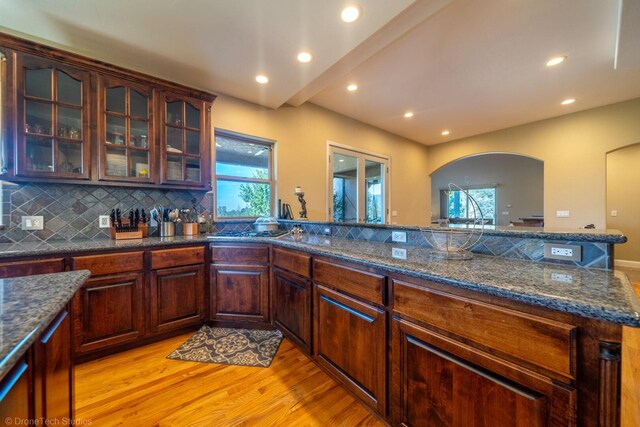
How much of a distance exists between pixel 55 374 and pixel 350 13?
246cm

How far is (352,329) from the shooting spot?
147 centimetres

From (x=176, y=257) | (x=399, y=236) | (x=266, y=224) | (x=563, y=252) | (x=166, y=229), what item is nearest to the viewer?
(x=563, y=252)

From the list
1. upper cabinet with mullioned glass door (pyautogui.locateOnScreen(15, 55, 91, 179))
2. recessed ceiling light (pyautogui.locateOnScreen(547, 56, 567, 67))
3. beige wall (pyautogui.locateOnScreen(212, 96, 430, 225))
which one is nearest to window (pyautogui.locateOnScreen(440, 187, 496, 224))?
beige wall (pyautogui.locateOnScreen(212, 96, 430, 225))

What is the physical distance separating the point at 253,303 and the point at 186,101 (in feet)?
7.13

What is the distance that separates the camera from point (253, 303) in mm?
2328

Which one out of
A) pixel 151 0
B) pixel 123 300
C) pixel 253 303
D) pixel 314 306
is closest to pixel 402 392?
pixel 314 306

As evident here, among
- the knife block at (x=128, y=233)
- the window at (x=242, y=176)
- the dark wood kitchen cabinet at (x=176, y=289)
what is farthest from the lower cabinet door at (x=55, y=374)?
the window at (x=242, y=176)

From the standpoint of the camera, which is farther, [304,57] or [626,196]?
[626,196]

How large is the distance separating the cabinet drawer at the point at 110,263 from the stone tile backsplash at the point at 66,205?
2.09ft

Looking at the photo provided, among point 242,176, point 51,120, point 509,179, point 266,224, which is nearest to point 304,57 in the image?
point 242,176

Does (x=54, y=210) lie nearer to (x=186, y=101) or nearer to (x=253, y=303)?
(x=186, y=101)

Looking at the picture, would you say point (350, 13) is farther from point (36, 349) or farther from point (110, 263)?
point (110, 263)

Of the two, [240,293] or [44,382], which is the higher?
[44,382]

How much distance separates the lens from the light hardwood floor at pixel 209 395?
1384mm
